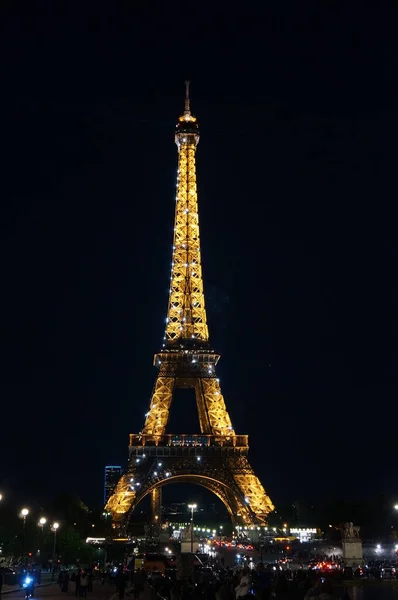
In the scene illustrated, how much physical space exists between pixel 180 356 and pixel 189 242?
13.9 metres

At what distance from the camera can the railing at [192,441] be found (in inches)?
3076

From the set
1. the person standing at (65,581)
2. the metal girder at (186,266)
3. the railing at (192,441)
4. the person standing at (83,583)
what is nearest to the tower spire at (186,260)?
the metal girder at (186,266)

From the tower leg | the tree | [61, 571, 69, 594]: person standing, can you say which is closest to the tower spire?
the tree

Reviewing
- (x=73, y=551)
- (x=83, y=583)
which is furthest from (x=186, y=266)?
(x=83, y=583)

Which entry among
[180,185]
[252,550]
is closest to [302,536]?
[252,550]

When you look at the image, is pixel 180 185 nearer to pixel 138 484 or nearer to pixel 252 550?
pixel 138 484

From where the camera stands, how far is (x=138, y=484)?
250 feet

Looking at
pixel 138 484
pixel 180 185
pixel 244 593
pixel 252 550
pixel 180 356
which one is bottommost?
pixel 244 593

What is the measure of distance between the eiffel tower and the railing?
10cm

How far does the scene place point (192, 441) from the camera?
7944cm

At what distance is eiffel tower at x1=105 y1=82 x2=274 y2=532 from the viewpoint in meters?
75.9

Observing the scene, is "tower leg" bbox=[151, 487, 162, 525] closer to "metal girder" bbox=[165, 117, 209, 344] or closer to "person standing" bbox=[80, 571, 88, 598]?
"metal girder" bbox=[165, 117, 209, 344]

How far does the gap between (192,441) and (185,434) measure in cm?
115

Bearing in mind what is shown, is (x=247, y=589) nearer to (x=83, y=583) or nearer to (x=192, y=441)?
(x=83, y=583)
